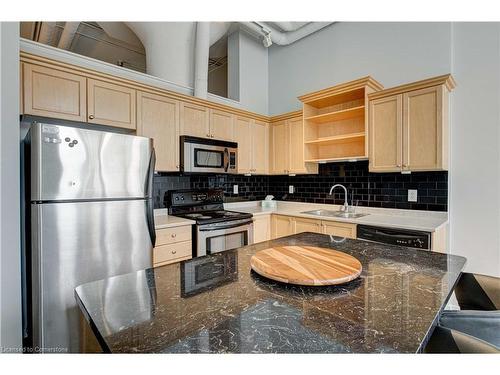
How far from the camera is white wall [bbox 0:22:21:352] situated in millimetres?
1529

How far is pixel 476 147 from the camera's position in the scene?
2393 millimetres

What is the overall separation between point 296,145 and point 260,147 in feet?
1.70

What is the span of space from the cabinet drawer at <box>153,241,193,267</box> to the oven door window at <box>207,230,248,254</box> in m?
0.21

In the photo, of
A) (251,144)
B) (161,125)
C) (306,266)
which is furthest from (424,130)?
(161,125)

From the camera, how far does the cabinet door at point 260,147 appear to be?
360cm

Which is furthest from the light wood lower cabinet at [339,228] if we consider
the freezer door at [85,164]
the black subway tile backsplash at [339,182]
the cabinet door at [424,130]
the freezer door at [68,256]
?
the freezer door at [68,256]

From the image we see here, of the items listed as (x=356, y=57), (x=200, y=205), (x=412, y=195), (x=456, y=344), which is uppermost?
(x=356, y=57)

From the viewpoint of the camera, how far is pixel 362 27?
311cm

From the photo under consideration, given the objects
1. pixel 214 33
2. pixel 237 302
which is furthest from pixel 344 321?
pixel 214 33

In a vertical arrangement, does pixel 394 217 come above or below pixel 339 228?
above

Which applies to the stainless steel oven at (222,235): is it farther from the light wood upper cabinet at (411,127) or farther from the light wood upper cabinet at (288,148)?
the light wood upper cabinet at (411,127)

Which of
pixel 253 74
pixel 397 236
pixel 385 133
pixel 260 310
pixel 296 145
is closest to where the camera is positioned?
pixel 260 310

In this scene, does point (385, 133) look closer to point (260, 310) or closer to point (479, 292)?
point (479, 292)

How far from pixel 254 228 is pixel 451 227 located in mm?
2013
